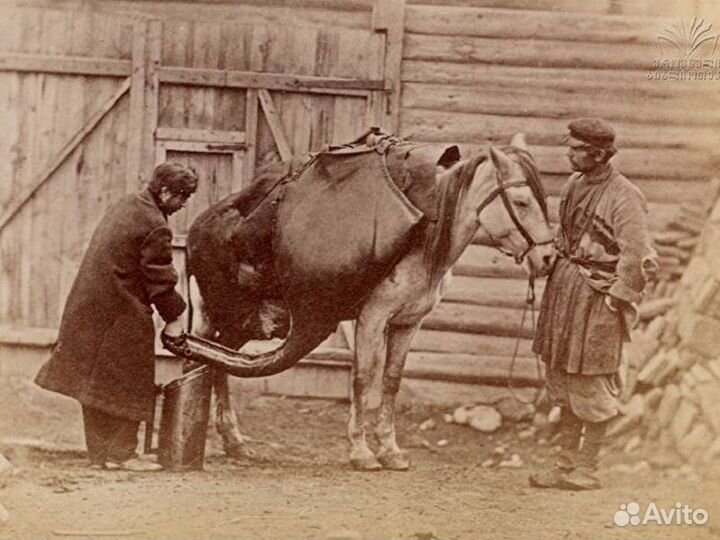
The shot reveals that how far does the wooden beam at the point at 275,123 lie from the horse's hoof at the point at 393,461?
1758mm

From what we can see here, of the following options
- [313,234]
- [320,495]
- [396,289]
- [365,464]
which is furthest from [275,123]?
[320,495]

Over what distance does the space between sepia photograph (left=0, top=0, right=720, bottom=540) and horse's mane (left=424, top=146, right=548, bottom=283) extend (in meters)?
0.02

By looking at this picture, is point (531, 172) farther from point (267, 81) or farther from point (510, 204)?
point (267, 81)

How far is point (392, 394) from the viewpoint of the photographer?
5770 mm

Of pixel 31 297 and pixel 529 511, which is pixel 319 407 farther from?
pixel 31 297

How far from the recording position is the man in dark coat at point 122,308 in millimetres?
5430

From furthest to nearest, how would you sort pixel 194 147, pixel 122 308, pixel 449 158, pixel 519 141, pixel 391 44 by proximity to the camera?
pixel 391 44 → pixel 194 147 → pixel 519 141 → pixel 449 158 → pixel 122 308

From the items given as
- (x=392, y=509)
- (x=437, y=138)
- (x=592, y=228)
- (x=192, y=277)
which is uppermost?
(x=437, y=138)

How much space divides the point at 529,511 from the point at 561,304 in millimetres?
1086

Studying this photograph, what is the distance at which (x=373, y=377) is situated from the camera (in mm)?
5738

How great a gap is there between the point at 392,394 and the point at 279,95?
180cm

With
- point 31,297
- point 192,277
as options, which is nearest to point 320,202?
point 192,277

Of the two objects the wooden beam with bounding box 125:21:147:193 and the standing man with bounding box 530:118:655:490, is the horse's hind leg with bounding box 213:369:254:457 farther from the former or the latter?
the standing man with bounding box 530:118:655:490

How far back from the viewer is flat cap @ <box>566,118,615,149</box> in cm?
555
